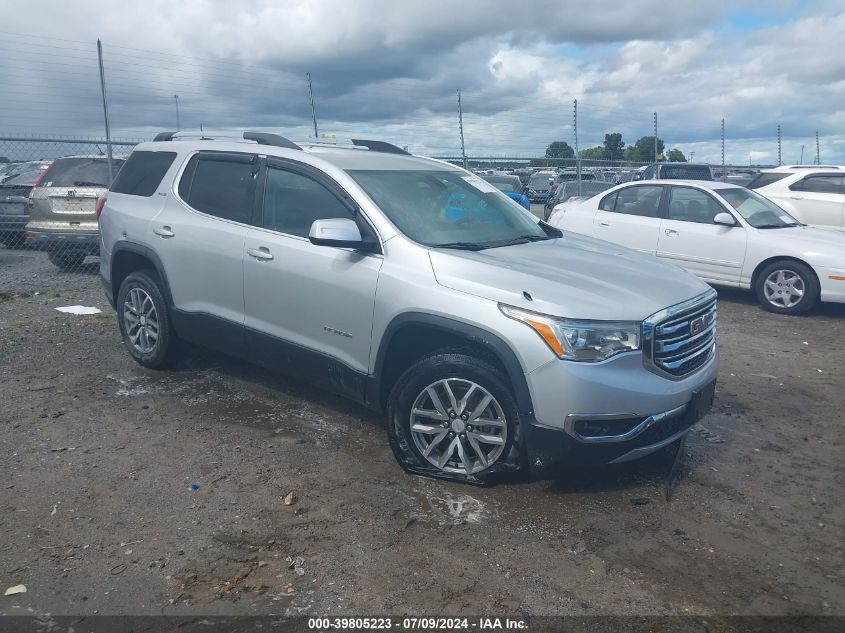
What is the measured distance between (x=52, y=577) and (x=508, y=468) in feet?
7.24

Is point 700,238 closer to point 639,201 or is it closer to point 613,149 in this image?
point 639,201

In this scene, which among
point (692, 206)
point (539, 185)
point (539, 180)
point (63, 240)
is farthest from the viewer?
point (539, 180)

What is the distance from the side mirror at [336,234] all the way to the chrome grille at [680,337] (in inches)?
65.3

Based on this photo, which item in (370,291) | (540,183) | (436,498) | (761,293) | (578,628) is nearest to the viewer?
A: (578,628)

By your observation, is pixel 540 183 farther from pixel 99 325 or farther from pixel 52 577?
pixel 52 577

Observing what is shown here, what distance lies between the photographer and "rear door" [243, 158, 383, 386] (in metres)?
4.58

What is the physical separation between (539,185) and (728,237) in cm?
2123

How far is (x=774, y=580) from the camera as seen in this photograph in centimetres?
342

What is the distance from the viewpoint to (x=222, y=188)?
5.56 meters

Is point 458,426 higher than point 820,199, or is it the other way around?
point 820,199

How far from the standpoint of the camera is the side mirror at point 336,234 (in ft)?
14.4

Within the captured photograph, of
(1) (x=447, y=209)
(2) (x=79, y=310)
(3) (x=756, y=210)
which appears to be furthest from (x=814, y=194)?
(2) (x=79, y=310)

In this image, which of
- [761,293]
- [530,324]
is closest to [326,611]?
[530,324]

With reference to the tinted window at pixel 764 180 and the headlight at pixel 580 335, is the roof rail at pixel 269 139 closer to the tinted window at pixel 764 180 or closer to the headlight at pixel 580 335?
the headlight at pixel 580 335
